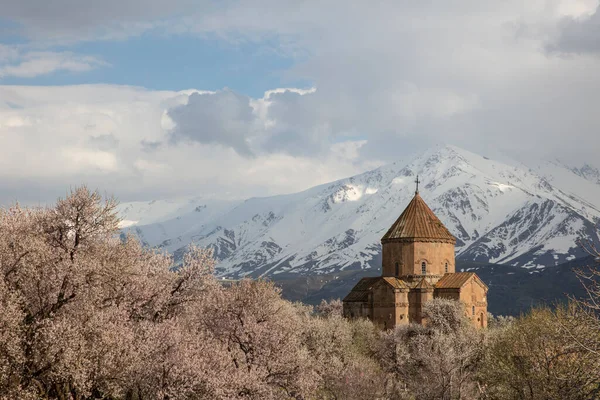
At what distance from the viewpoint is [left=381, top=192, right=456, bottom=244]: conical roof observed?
128500mm

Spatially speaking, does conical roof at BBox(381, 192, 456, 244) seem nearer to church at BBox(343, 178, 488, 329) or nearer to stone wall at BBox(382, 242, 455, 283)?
church at BBox(343, 178, 488, 329)

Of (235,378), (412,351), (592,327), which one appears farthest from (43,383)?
(412,351)

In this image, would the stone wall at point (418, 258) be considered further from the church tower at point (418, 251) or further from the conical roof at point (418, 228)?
the conical roof at point (418, 228)

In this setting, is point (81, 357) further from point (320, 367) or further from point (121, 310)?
point (320, 367)

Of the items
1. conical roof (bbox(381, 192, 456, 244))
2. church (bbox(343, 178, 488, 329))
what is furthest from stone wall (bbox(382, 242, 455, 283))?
conical roof (bbox(381, 192, 456, 244))

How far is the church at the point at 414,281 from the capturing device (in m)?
123

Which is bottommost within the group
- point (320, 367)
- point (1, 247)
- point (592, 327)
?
point (320, 367)

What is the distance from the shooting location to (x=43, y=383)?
50812 millimetres

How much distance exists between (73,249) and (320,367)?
3628 cm

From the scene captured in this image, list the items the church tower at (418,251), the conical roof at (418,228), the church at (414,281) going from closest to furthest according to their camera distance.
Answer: the church at (414,281), the church tower at (418,251), the conical roof at (418,228)

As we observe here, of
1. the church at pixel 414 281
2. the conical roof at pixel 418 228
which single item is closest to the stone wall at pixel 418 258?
the church at pixel 414 281

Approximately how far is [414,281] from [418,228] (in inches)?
342

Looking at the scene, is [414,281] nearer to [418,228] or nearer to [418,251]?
[418,251]

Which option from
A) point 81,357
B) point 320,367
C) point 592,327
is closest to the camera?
point 592,327
